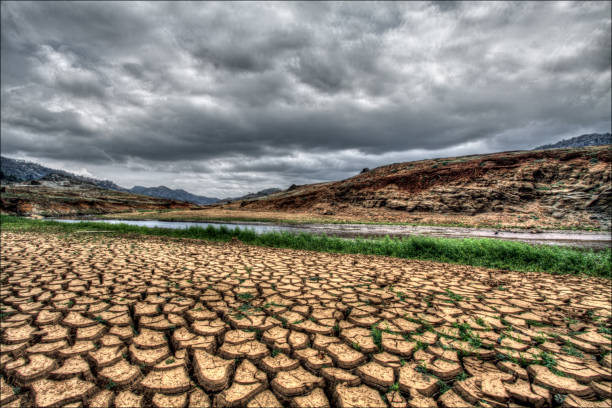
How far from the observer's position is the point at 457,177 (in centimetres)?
2950

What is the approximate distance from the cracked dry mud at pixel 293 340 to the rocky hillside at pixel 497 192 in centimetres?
2150

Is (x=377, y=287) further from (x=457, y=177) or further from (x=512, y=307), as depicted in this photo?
(x=457, y=177)

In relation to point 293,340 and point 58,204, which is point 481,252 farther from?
point 58,204

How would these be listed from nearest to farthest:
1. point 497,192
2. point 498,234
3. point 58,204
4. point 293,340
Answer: point 293,340 < point 498,234 < point 497,192 < point 58,204

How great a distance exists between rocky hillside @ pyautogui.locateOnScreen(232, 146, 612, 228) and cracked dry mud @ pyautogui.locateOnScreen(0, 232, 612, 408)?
2150cm

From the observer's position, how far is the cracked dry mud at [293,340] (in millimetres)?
1756

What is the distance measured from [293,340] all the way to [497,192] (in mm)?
29351

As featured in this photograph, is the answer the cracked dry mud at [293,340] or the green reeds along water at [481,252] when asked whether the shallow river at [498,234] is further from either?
the cracked dry mud at [293,340]

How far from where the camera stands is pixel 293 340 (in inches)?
92.9

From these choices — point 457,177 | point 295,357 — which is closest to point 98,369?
point 295,357

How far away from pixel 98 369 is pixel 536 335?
13.0ft

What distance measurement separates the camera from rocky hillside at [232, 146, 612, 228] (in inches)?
838

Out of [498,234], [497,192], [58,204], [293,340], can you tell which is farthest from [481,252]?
[58,204]

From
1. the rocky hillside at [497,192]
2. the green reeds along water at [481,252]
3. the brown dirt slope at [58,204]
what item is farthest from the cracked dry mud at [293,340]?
the brown dirt slope at [58,204]
